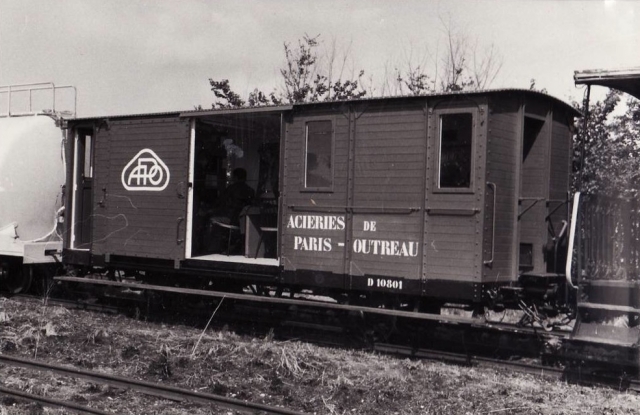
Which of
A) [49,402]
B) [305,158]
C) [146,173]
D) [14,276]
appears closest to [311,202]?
[305,158]

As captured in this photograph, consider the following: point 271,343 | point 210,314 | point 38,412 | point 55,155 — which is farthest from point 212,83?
point 38,412

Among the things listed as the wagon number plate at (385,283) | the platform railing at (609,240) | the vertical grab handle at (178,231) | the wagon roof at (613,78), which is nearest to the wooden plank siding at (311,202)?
the wagon number plate at (385,283)

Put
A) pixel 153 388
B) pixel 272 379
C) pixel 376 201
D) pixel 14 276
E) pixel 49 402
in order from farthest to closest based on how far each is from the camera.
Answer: pixel 14 276, pixel 376 201, pixel 272 379, pixel 153 388, pixel 49 402

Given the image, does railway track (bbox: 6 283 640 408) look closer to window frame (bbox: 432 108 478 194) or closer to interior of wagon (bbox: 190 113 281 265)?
interior of wagon (bbox: 190 113 281 265)

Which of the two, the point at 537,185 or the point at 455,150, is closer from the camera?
the point at 455,150

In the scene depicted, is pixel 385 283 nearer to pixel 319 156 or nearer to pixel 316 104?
pixel 319 156

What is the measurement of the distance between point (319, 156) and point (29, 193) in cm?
631

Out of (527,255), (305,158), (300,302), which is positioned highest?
(305,158)

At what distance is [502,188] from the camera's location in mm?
7809

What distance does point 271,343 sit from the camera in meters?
8.70

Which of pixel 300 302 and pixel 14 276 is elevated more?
pixel 300 302

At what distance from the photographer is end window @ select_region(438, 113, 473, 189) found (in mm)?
7711

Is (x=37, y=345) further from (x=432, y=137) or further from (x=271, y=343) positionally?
(x=432, y=137)

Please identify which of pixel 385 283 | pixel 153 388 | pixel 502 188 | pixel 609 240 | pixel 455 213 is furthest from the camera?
pixel 609 240
